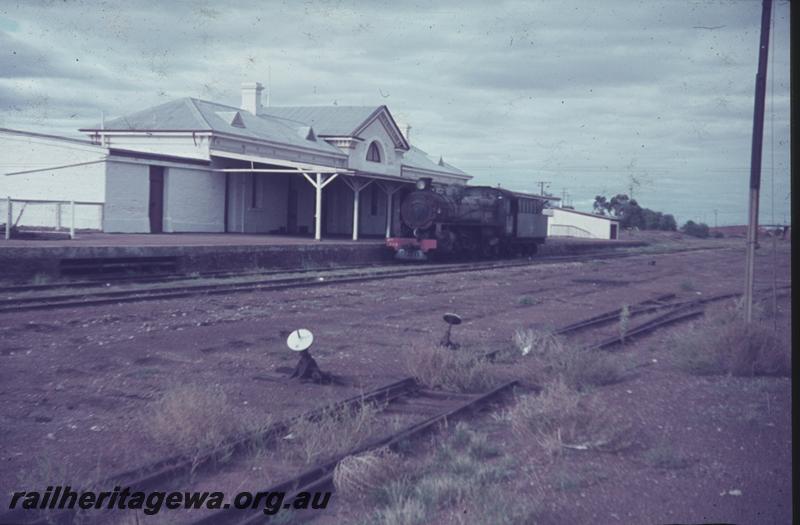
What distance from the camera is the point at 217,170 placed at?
1234 inches

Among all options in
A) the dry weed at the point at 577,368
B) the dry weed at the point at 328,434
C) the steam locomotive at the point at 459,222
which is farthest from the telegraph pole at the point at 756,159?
the steam locomotive at the point at 459,222

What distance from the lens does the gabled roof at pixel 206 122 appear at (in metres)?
33.7

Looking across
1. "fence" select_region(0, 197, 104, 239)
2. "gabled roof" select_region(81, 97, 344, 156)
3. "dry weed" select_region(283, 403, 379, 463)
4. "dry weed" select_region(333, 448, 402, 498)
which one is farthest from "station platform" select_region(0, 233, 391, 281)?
"dry weed" select_region(333, 448, 402, 498)

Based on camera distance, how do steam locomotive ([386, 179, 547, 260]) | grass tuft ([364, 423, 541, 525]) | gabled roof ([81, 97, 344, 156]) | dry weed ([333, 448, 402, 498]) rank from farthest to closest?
gabled roof ([81, 97, 344, 156])
steam locomotive ([386, 179, 547, 260])
dry weed ([333, 448, 402, 498])
grass tuft ([364, 423, 541, 525])

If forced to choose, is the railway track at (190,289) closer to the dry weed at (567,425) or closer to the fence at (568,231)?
the dry weed at (567,425)

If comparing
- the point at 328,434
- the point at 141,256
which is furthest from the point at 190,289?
the point at 328,434

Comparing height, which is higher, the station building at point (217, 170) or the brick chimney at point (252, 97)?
the brick chimney at point (252, 97)

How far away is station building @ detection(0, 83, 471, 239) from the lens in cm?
2677

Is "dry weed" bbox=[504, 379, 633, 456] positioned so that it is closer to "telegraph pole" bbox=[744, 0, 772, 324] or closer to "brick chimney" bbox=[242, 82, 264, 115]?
"telegraph pole" bbox=[744, 0, 772, 324]

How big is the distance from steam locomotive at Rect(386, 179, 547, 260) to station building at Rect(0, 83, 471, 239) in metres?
2.65

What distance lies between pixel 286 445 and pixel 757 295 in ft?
56.6

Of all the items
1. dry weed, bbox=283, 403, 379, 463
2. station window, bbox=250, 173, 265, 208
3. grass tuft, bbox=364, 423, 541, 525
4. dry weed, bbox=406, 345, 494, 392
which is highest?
station window, bbox=250, 173, 265, 208

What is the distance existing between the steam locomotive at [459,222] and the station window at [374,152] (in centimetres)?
1117

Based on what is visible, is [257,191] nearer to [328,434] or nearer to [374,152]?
[374,152]
